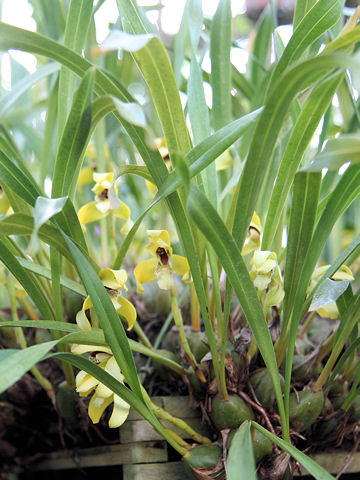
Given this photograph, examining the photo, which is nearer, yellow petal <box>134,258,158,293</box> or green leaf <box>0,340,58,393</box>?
green leaf <box>0,340,58,393</box>

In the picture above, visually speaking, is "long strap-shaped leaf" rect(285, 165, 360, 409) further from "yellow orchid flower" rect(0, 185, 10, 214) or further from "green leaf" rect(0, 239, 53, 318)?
"yellow orchid flower" rect(0, 185, 10, 214)

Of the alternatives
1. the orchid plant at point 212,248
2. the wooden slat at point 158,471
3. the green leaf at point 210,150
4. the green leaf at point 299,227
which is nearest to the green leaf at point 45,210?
the orchid plant at point 212,248

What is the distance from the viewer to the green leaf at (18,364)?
336mm

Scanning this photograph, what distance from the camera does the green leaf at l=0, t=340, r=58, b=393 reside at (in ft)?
1.10

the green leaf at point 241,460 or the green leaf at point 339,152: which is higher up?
the green leaf at point 339,152

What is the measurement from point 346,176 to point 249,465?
277 mm

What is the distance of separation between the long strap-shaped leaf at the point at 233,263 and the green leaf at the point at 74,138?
4.8 inches

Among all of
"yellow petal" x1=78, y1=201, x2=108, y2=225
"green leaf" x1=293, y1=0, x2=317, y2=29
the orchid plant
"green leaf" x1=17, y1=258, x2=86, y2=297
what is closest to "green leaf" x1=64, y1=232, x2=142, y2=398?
the orchid plant

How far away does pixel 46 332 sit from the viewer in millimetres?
650

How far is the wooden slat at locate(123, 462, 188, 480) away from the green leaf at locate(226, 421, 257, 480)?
0.14 metres

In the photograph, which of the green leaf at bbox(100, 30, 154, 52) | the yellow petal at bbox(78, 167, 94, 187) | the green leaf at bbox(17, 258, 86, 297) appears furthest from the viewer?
the yellow petal at bbox(78, 167, 94, 187)

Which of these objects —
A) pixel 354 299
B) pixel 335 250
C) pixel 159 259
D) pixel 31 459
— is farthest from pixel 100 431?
pixel 335 250

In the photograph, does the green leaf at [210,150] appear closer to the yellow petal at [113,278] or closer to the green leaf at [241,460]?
the yellow petal at [113,278]

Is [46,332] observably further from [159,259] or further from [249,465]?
[249,465]
